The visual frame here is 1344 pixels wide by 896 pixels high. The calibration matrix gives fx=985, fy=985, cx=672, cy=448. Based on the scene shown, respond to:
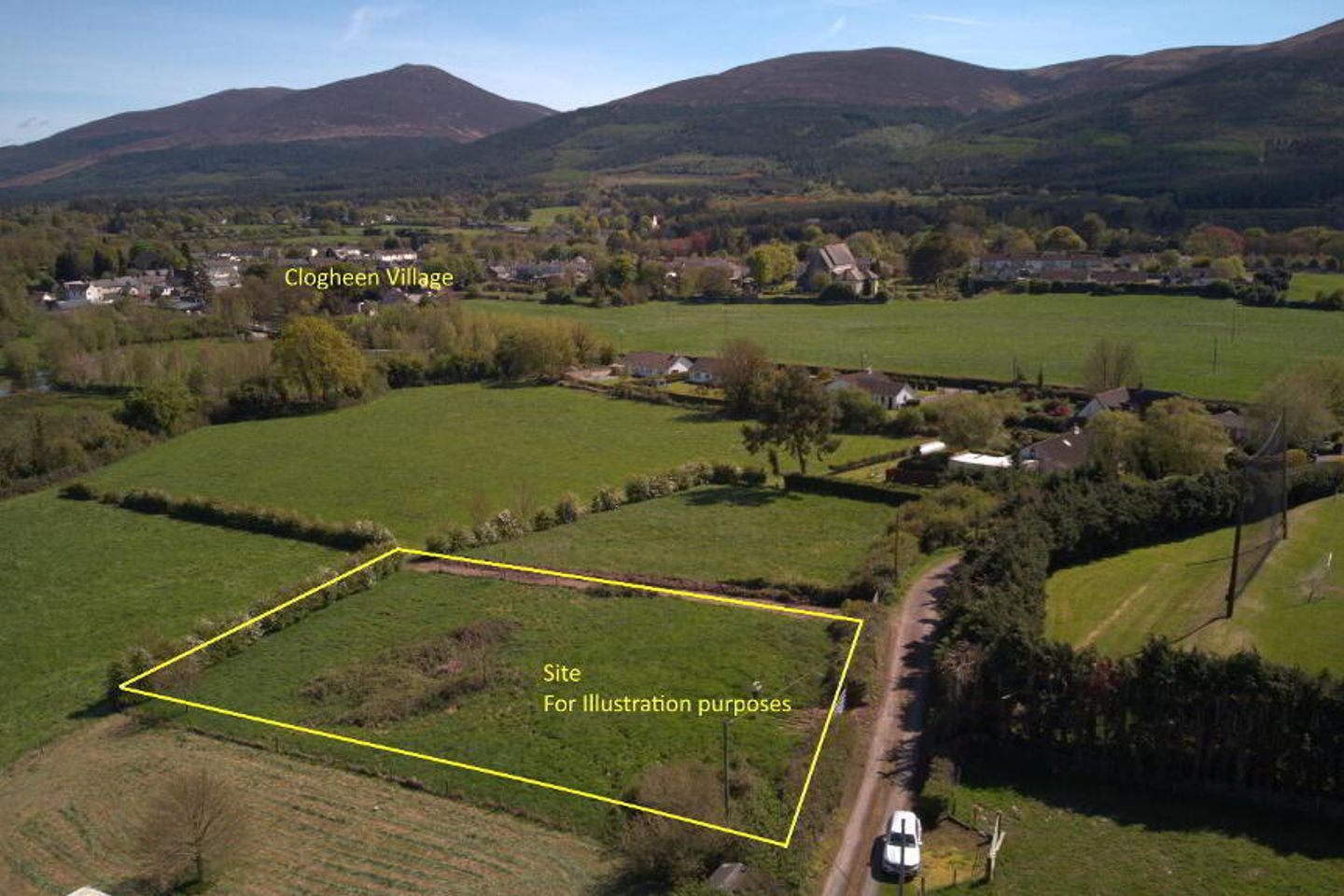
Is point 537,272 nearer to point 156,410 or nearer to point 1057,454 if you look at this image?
point 156,410

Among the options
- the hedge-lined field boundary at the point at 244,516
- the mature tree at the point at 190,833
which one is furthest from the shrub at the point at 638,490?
the mature tree at the point at 190,833

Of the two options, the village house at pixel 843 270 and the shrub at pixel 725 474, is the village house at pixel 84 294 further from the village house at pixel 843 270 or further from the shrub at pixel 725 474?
the shrub at pixel 725 474

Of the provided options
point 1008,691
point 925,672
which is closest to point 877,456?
point 925,672

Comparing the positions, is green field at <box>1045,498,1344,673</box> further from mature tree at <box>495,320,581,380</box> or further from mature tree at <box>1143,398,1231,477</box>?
mature tree at <box>495,320,581,380</box>

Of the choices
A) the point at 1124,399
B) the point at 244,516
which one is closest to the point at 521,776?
the point at 244,516

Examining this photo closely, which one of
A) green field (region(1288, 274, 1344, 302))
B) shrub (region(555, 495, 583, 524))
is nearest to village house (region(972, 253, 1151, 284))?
green field (region(1288, 274, 1344, 302))

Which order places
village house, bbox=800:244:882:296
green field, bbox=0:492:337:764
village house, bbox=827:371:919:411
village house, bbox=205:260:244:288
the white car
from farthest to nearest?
village house, bbox=205:260:244:288, village house, bbox=800:244:882:296, village house, bbox=827:371:919:411, green field, bbox=0:492:337:764, the white car

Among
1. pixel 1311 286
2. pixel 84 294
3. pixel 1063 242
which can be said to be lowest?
pixel 1311 286
